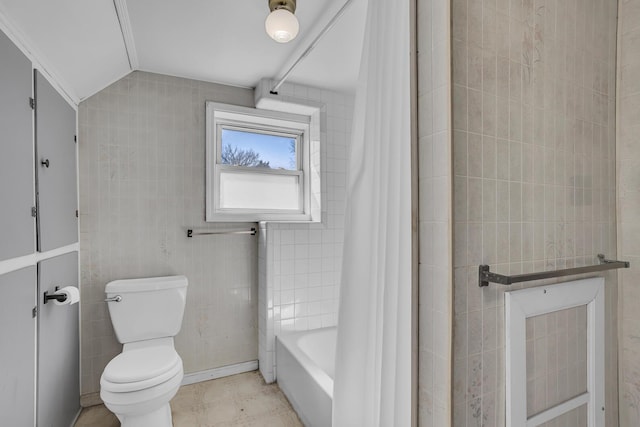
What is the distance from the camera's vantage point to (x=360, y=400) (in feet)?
3.38

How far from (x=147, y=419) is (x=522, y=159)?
205cm

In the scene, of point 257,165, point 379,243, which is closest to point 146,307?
point 257,165

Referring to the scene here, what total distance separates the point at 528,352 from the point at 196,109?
2.44m

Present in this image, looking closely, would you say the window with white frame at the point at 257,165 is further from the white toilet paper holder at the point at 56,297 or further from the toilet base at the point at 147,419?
the toilet base at the point at 147,419

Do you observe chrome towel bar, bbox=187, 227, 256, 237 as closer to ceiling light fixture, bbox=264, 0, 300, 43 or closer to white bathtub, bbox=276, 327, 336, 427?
white bathtub, bbox=276, 327, 336, 427

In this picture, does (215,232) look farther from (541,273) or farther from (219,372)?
(541,273)

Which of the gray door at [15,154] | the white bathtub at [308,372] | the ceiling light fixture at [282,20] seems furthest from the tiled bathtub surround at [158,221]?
the ceiling light fixture at [282,20]

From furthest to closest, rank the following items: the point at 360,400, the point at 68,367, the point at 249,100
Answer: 1. the point at 249,100
2. the point at 68,367
3. the point at 360,400

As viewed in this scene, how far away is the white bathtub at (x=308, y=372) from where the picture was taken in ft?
5.59

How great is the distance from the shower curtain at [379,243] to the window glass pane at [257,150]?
174 cm

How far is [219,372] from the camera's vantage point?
247cm

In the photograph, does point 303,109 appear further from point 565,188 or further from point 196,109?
point 565,188

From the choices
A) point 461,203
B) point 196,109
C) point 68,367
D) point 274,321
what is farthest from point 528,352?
point 196,109

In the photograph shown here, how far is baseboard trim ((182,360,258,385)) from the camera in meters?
2.39
